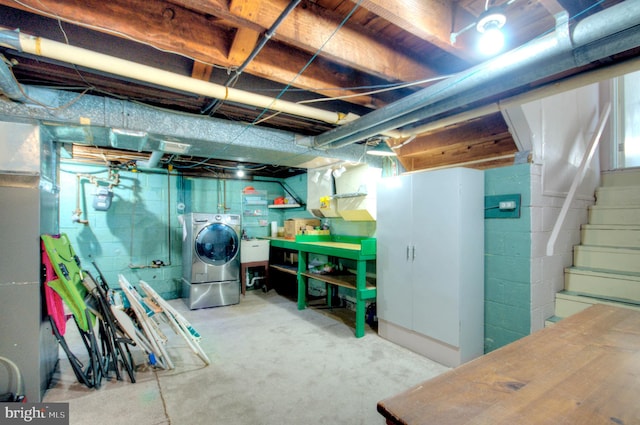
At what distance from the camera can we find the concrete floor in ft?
6.68

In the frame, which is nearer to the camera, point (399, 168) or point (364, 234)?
point (399, 168)

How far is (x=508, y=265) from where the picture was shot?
270cm

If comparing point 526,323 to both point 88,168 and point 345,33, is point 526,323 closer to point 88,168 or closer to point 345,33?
point 345,33

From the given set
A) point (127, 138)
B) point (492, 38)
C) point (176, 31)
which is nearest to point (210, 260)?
point (127, 138)

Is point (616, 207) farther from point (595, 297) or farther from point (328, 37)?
point (328, 37)

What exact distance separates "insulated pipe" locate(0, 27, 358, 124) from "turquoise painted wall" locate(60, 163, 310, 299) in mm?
3697

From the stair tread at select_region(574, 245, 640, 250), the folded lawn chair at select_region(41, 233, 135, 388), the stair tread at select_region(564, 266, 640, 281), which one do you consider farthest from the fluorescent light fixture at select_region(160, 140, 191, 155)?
the stair tread at select_region(574, 245, 640, 250)

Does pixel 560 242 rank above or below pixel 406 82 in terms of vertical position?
below

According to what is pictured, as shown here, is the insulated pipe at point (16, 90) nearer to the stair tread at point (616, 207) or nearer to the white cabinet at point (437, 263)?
the white cabinet at point (437, 263)

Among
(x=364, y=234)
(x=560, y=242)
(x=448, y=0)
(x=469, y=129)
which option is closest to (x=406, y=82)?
(x=448, y=0)

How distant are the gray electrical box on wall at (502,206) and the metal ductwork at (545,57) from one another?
1.18m

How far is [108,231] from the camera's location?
4707 mm

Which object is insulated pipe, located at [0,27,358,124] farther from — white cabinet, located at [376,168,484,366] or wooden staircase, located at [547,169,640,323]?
wooden staircase, located at [547,169,640,323]

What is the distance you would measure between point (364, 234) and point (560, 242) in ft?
7.66
